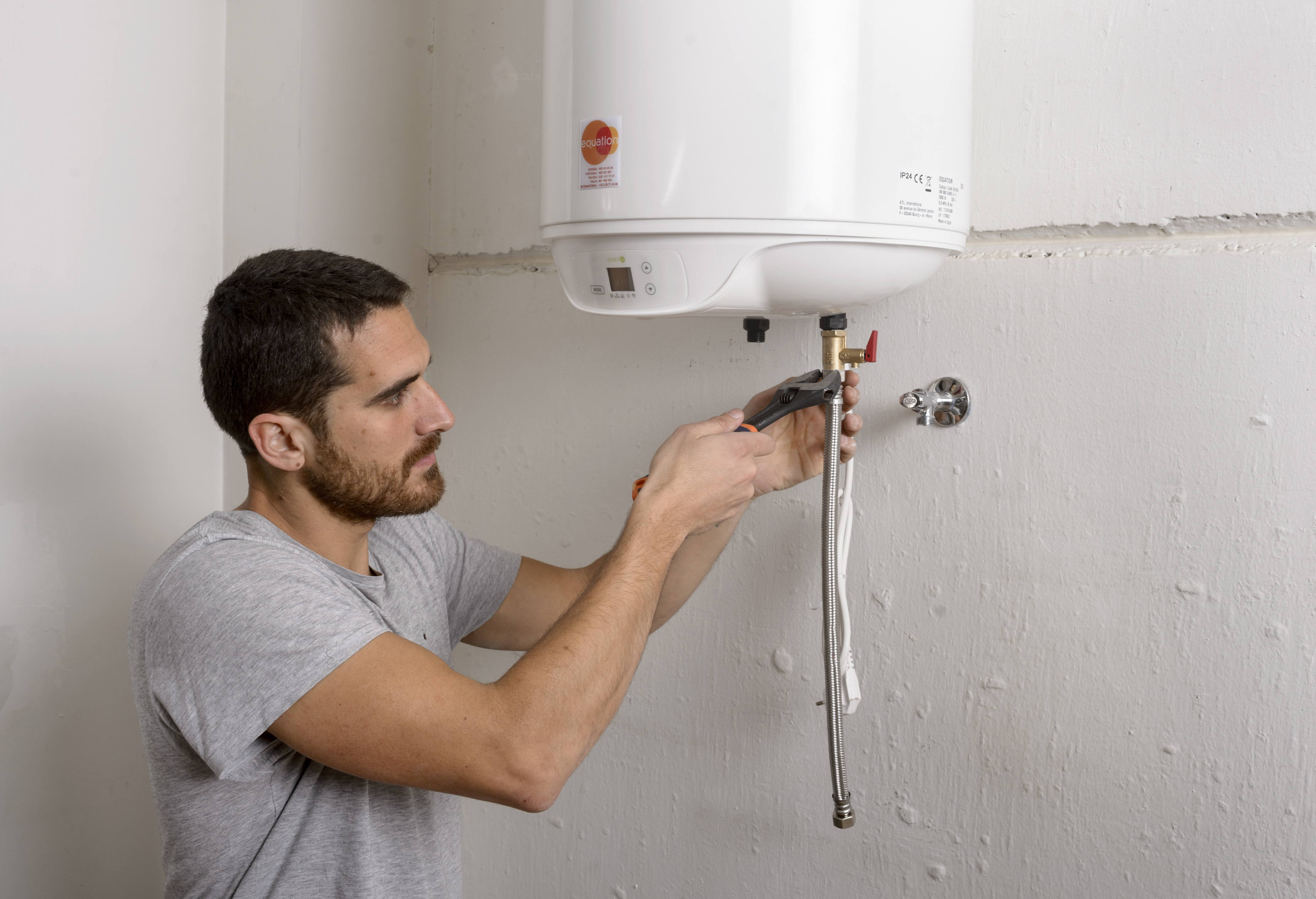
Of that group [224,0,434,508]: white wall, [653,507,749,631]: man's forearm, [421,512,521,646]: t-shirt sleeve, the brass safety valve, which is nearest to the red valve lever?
the brass safety valve

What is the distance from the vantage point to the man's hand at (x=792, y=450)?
1092 mm

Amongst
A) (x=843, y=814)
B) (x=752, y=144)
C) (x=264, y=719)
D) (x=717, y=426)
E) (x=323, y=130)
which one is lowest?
(x=843, y=814)

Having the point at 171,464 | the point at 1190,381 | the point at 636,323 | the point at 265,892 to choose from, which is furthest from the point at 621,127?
the point at 171,464

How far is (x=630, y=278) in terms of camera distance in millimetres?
879

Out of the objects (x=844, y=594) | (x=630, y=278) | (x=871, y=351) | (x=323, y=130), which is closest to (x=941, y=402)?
(x=871, y=351)

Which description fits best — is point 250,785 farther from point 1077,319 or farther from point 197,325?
point 1077,319

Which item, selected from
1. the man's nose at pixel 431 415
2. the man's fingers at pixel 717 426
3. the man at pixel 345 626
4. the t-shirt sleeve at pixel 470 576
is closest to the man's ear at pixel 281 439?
the man at pixel 345 626

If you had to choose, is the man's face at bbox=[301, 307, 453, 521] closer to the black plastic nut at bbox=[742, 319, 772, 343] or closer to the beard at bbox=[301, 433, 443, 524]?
the beard at bbox=[301, 433, 443, 524]

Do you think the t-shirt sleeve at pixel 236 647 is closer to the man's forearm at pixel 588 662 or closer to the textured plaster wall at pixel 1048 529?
the man's forearm at pixel 588 662

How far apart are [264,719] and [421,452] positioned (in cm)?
29

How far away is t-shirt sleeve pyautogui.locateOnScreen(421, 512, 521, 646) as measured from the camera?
1162mm

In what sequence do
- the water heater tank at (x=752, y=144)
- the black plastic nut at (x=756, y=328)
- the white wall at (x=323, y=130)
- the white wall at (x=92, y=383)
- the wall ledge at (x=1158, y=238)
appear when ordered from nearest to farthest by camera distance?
the water heater tank at (x=752, y=144), the wall ledge at (x=1158, y=238), the black plastic nut at (x=756, y=328), the white wall at (x=92, y=383), the white wall at (x=323, y=130)

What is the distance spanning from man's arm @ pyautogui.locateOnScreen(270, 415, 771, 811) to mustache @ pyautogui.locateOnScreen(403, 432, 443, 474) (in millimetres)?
192

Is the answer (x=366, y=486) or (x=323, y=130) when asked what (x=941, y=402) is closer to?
(x=366, y=486)
